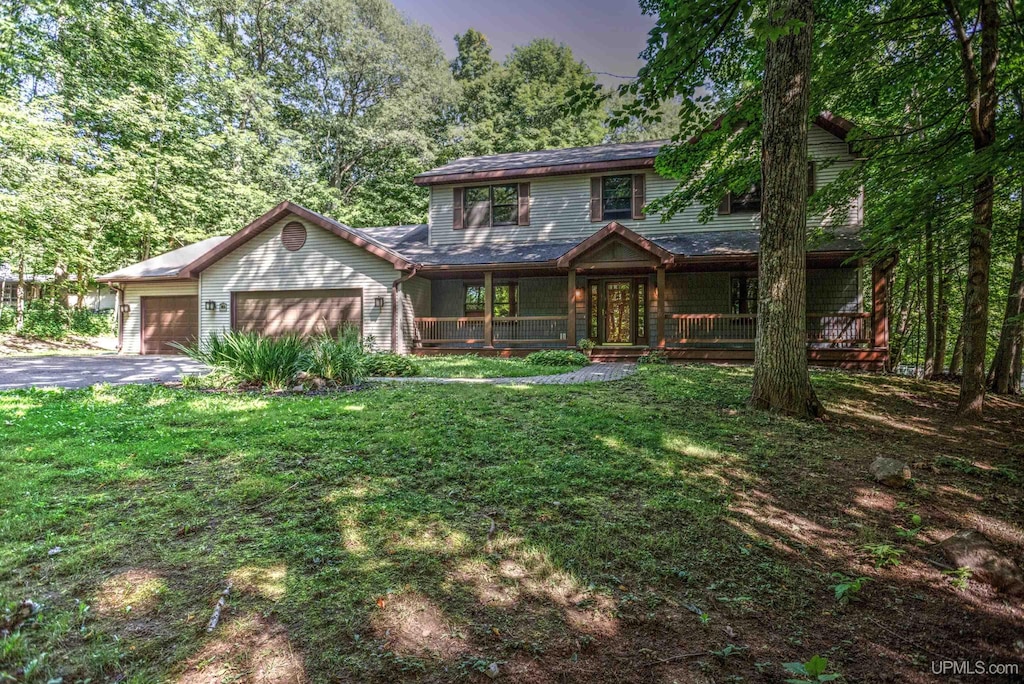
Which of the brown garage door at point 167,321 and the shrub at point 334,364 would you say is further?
the brown garage door at point 167,321

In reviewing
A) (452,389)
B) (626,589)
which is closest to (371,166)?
(452,389)

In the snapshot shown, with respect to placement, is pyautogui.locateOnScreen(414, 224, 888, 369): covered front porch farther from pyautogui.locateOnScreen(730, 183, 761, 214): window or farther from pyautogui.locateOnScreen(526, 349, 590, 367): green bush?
pyautogui.locateOnScreen(730, 183, 761, 214): window

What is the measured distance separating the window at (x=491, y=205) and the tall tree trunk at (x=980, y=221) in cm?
1093

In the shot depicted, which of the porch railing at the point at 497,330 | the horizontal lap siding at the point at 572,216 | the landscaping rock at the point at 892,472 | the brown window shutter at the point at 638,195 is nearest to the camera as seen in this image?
the landscaping rock at the point at 892,472

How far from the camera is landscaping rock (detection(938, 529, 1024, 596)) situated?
8.89ft

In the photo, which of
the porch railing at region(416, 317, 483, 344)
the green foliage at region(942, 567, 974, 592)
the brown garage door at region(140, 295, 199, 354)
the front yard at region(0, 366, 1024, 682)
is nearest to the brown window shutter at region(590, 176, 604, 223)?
the porch railing at region(416, 317, 483, 344)

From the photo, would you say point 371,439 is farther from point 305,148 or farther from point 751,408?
point 305,148

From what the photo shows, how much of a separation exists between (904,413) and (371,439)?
6.75 metres

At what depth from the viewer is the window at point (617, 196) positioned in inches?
582

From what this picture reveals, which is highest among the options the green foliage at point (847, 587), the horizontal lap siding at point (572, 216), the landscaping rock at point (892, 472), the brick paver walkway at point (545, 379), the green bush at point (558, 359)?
the horizontal lap siding at point (572, 216)

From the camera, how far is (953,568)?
289 cm

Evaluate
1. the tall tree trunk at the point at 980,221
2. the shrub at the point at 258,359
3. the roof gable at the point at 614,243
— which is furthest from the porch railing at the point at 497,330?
the tall tree trunk at the point at 980,221

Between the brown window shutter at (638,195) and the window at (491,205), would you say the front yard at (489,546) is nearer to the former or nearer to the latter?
the brown window shutter at (638,195)

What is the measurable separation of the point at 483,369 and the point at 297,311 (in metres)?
8.15
